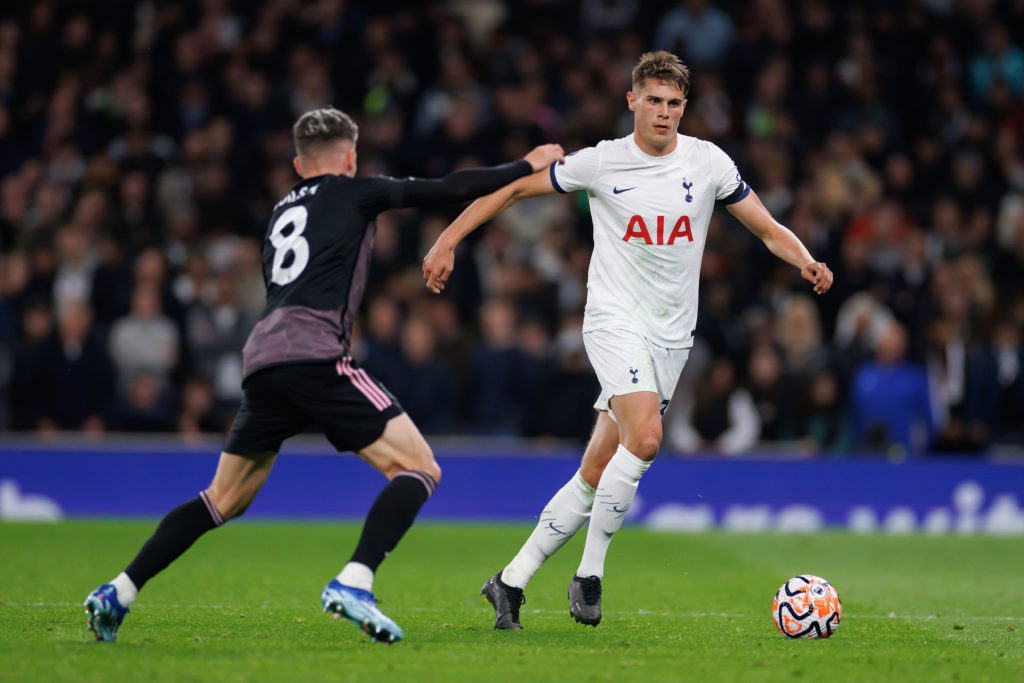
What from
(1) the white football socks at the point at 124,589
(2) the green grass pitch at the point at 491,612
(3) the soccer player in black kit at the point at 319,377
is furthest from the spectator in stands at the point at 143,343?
(1) the white football socks at the point at 124,589

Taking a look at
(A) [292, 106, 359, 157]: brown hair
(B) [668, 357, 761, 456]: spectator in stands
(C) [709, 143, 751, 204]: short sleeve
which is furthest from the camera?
(B) [668, 357, 761, 456]: spectator in stands

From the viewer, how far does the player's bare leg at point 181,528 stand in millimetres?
5992

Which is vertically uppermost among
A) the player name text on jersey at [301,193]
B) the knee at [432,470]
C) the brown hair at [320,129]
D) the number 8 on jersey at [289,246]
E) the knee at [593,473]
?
the brown hair at [320,129]

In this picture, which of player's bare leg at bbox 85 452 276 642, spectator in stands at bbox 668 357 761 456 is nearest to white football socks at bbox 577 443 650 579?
player's bare leg at bbox 85 452 276 642

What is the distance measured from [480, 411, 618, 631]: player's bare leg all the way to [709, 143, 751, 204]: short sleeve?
4.23ft

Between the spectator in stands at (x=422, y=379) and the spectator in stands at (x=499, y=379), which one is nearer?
the spectator in stands at (x=422, y=379)

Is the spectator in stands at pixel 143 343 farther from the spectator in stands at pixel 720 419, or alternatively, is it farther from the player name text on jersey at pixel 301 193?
the player name text on jersey at pixel 301 193

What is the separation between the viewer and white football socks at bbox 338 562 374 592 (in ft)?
18.5

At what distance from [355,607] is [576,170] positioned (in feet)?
8.53

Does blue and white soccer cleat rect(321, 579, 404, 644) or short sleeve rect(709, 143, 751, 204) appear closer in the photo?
blue and white soccer cleat rect(321, 579, 404, 644)

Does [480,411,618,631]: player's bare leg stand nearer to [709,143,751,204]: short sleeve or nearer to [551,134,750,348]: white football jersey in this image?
[551,134,750,348]: white football jersey

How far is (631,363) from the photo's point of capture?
6801 mm

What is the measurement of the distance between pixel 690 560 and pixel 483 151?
6.56 m

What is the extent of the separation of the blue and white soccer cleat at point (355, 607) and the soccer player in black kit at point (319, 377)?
0.21m
